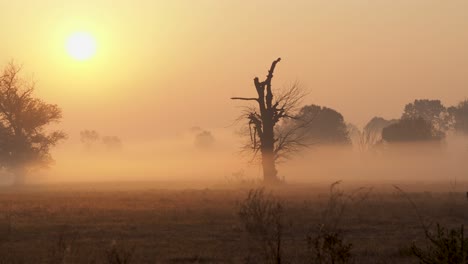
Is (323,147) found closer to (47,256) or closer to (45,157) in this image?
(45,157)

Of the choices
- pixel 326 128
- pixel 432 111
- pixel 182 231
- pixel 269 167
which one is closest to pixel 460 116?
pixel 432 111

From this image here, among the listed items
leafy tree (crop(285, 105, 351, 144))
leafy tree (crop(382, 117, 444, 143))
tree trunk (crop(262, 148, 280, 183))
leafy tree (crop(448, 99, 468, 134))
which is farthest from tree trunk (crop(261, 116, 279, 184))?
leafy tree (crop(448, 99, 468, 134))

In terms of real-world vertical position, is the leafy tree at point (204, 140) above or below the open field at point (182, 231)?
above

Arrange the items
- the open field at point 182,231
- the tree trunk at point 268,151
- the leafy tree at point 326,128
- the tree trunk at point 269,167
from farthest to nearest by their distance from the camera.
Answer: the leafy tree at point 326,128
the tree trunk at point 269,167
the tree trunk at point 268,151
the open field at point 182,231

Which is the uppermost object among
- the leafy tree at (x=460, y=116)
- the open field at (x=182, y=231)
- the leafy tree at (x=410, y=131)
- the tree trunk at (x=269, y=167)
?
the leafy tree at (x=460, y=116)

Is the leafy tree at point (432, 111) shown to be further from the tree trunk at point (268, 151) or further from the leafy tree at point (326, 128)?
the tree trunk at point (268, 151)

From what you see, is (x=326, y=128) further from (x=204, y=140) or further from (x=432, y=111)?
(x=204, y=140)

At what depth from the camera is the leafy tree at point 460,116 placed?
443 ft

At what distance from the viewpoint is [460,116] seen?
13725 centimetres

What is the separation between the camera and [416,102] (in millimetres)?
142000

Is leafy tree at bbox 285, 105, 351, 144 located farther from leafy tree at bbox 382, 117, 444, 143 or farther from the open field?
the open field

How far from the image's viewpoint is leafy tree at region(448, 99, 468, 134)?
443 ft

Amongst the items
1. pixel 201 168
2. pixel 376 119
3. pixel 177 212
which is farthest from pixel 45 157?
pixel 376 119

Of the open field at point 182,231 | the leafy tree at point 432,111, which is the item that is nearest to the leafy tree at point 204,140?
the leafy tree at point 432,111
